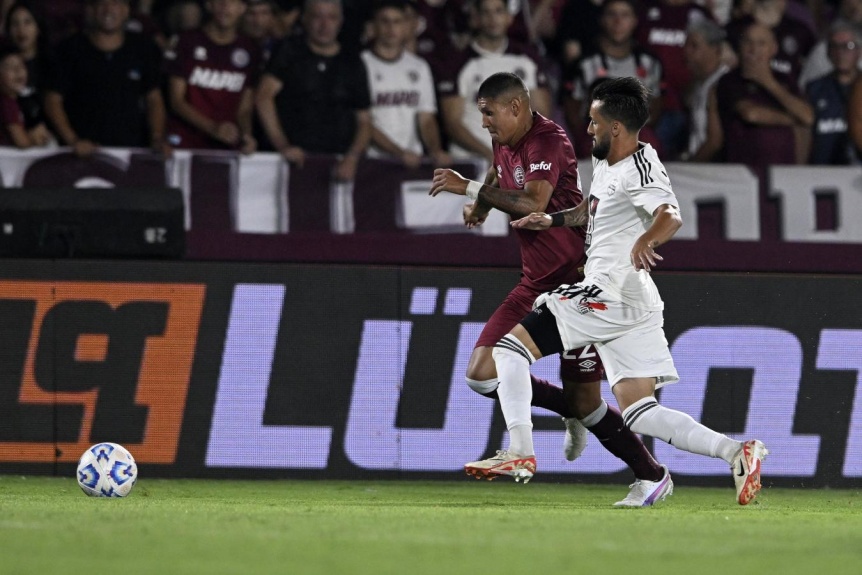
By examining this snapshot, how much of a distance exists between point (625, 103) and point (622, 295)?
911 mm

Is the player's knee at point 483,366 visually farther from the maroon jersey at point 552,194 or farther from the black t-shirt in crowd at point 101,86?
the black t-shirt in crowd at point 101,86

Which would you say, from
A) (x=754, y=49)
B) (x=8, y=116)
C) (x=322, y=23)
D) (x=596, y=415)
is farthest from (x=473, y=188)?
(x=754, y=49)

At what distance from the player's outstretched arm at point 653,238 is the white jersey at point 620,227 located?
248mm

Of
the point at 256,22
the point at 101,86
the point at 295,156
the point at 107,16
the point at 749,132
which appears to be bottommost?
the point at 295,156

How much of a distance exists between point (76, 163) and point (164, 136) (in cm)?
81

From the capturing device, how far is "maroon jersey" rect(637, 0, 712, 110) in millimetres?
12836

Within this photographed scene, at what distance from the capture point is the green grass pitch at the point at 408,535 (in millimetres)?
4672

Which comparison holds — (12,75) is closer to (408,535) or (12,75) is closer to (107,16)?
(107,16)

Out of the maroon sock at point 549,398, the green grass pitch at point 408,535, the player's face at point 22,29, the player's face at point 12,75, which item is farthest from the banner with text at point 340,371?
the player's face at point 22,29

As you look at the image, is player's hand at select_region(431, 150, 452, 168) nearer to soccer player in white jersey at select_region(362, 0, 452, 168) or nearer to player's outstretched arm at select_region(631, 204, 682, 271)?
soccer player in white jersey at select_region(362, 0, 452, 168)

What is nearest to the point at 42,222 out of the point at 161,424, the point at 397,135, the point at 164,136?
the point at 161,424

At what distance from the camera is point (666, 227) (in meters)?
6.72

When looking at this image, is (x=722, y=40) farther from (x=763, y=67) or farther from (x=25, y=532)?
(x=25, y=532)

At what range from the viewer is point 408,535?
5586 millimetres
